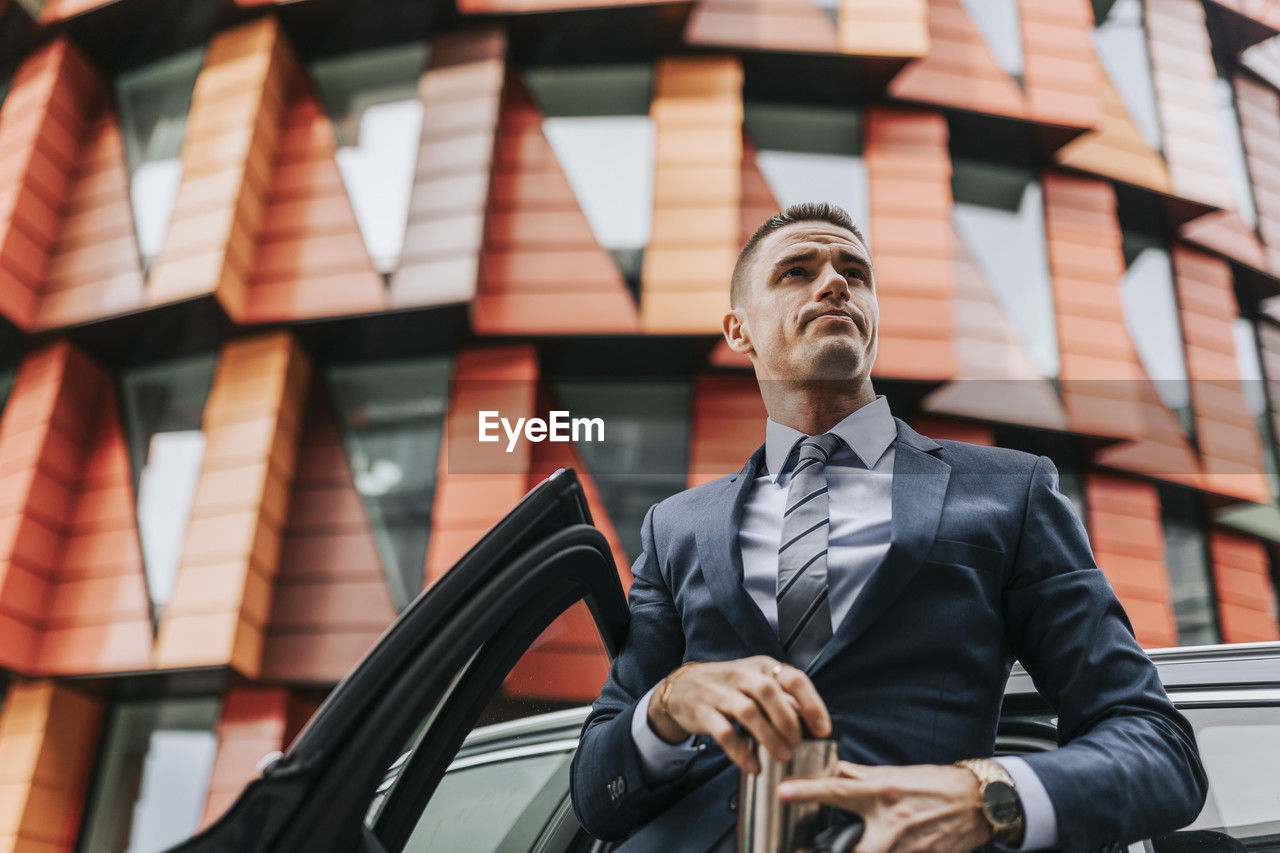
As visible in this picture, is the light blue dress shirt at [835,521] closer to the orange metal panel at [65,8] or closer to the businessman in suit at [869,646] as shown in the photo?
the businessman in suit at [869,646]

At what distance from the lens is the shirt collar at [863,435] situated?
5.18 feet

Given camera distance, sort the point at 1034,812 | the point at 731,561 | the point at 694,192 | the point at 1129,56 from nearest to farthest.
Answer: the point at 1034,812 < the point at 731,561 < the point at 694,192 < the point at 1129,56

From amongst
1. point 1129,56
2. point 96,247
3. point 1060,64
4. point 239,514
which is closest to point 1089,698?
point 239,514

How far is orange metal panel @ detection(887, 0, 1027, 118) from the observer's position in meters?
7.94

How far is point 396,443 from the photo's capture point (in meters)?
7.74

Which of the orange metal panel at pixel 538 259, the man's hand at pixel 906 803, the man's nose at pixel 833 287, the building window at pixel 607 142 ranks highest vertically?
the building window at pixel 607 142

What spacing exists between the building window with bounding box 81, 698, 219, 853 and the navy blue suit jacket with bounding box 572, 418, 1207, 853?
6570 millimetres

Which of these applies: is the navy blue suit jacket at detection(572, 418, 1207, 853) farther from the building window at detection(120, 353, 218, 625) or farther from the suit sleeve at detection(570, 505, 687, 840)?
the building window at detection(120, 353, 218, 625)

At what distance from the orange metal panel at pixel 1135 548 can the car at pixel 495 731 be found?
5870 mm

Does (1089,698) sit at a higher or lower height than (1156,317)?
lower

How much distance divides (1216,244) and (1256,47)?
2748mm

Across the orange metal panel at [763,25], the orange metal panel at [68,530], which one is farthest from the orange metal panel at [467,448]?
the orange metal panel at [763,25]

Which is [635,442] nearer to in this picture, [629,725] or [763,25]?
[763,25]

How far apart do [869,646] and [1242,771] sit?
711 mm
